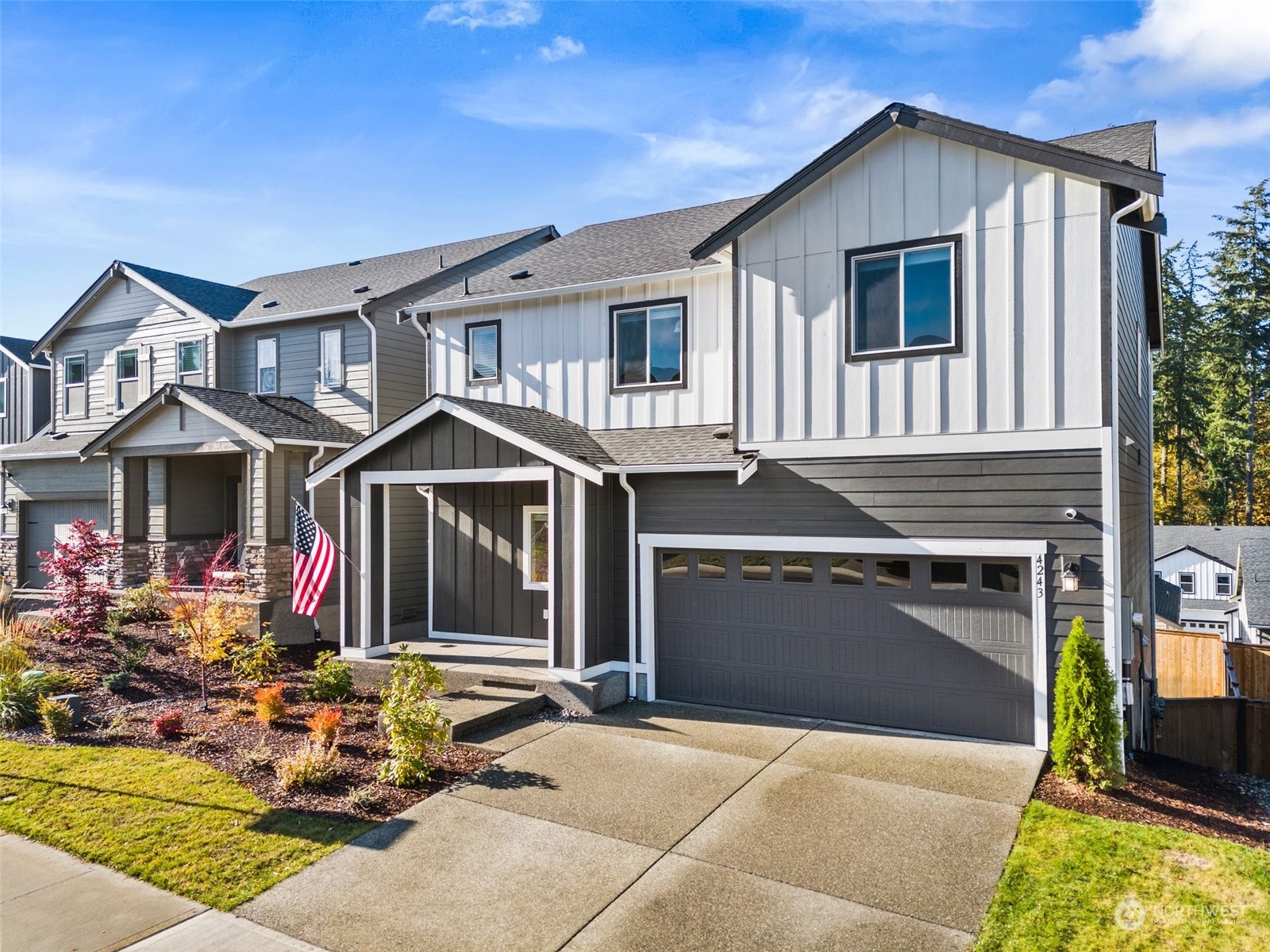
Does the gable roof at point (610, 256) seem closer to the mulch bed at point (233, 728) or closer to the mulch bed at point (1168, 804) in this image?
the mulch bed at point (233, 728)

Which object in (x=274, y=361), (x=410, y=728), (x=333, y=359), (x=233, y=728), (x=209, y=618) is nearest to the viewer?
(x=410, y=728)

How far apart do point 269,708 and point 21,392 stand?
63.7 feet

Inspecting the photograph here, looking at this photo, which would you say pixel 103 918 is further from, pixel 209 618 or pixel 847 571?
pixel 847 571

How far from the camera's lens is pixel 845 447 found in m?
8.98

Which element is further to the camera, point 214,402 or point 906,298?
point 214,402

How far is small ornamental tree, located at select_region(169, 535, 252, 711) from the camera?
383 inches

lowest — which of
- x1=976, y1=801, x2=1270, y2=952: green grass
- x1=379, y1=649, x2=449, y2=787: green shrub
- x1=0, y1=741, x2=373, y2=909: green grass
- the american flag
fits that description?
x1=976, y1=801, x2=1270, y2=952: green grass

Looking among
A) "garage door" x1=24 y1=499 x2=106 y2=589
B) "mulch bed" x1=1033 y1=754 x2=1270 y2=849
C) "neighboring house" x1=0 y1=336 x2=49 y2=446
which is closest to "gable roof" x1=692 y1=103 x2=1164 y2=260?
"mulch bed" x1=1033 y1=754 x2=1270 y2=849

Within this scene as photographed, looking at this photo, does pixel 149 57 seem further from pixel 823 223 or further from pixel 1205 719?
pixel 1205 719

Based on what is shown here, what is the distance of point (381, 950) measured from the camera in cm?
456

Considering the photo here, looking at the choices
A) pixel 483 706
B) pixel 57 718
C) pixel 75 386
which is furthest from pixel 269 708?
pixel 75 386

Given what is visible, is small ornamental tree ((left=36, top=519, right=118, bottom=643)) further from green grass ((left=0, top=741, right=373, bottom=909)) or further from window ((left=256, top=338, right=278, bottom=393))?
window ((left=256, top=338, right=278, bottom=393))

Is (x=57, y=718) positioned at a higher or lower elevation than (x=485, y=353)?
lower

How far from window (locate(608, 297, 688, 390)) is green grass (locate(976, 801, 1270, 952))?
22.2 feet
